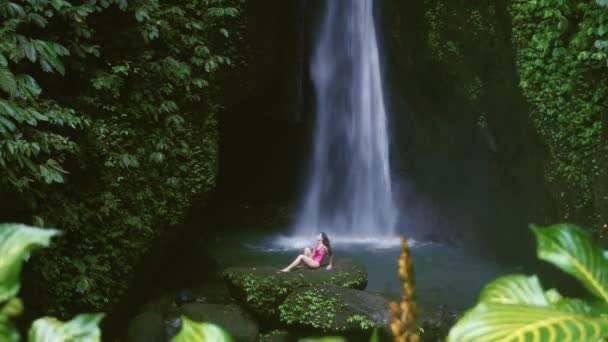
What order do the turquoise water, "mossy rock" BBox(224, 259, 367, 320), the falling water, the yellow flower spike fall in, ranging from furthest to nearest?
the falling water
the turquoise water
"mossy rock" BBox(224, 259, 367, 320)
the yellow flower spike

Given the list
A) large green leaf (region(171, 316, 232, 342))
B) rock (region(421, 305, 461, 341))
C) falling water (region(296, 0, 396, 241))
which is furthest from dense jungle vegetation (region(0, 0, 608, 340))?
large green leaf (region(171, 316, 232, 342))

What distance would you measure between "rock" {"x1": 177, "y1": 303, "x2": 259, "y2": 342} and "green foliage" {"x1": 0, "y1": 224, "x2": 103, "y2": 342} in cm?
511

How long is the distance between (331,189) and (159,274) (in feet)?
18.5

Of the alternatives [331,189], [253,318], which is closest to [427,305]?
[253,318]

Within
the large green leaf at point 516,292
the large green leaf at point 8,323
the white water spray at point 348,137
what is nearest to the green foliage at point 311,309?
the large green leaf at point 516,292

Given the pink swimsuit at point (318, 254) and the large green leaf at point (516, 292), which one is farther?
the pink swimsuit at point (318, 254)

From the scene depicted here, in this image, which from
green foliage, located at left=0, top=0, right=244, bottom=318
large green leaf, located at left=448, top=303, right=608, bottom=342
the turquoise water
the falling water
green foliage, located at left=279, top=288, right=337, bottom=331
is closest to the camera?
large green leaf, located at left=448, top=303, right=608, bottom=342

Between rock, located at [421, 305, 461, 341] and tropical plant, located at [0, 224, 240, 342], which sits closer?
tropical plant, located at [0, 224, 240, 342]

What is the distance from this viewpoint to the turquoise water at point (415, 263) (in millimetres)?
7852

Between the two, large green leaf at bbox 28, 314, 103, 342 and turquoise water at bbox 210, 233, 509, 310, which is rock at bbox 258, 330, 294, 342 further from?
large green leaf at bbox 28, 314, 103, 342

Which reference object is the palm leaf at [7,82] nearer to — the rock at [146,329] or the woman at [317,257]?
the rock at [146,329]

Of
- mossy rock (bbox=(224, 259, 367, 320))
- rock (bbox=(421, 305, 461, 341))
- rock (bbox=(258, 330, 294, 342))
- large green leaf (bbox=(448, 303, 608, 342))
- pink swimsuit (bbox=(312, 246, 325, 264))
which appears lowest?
rock (bbox=(258, 330, 294, 342))

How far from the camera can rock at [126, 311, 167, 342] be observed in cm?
588

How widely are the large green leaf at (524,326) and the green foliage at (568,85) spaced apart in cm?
606
